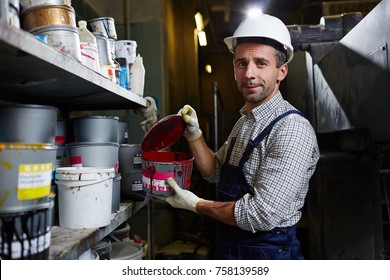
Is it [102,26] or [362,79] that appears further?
[362,79]

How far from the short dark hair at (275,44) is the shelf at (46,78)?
63 centimetres

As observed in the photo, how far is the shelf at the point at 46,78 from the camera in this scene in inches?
31.2

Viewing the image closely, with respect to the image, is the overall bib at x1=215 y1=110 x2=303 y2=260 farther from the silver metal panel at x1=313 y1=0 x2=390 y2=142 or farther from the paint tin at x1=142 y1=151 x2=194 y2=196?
the silver metal panel at x1=313 y1=0 x2=390 y2=142

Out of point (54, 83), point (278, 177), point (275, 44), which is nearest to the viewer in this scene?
point (54, 83)

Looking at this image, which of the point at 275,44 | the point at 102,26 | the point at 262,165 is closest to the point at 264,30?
the point at 275,44

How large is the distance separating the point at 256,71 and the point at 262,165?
47 centimetres

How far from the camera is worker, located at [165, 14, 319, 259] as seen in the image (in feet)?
4.34

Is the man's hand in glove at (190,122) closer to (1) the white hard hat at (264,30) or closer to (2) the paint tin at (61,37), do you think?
(1) the white hard hat at (264,30)

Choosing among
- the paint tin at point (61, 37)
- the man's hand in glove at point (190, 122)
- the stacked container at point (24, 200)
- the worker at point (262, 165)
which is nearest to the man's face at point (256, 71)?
the worker at point (262, 165)

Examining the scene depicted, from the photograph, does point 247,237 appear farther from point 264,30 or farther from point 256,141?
point 264,30

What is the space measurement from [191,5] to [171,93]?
7.31 ft

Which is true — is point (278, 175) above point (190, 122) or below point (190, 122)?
below

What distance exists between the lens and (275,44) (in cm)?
159
